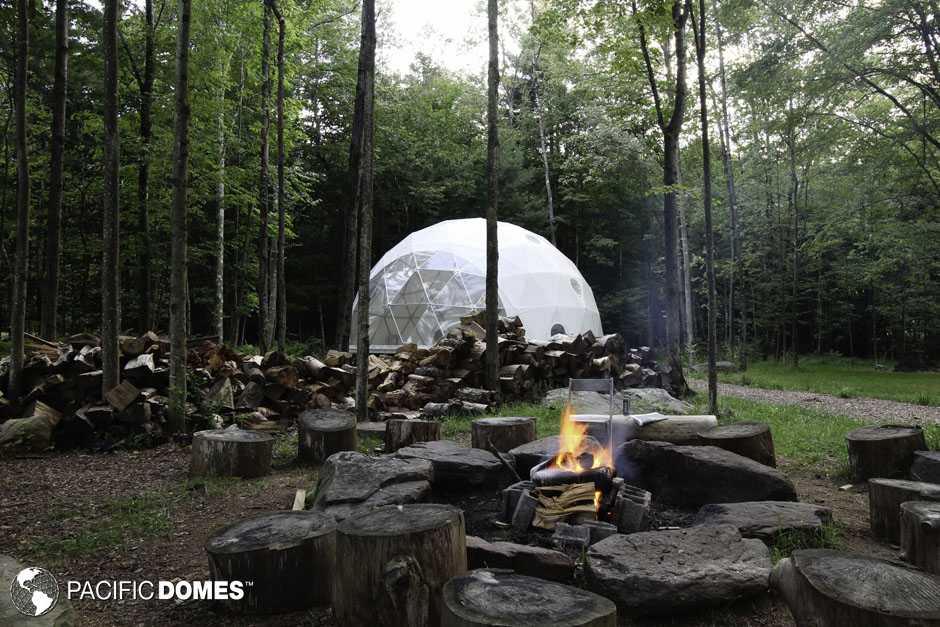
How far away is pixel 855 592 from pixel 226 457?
5273mm

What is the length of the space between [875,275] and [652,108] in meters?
13.8

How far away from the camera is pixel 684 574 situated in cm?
296

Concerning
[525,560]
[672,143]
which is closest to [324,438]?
[525,560]

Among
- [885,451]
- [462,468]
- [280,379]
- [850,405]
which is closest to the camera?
[462,468]

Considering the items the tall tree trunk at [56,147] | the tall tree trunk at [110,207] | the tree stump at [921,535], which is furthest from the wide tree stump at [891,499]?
the tall tree trunk at [56,147]

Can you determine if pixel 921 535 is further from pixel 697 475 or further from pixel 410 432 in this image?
pixel 410 432

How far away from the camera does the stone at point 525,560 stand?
10.6 feet

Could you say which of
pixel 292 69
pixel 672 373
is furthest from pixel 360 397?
pixel 292 69

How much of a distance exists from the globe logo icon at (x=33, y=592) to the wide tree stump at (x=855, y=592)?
126 inches

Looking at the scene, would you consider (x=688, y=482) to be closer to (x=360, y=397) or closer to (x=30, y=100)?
(x=360, y=397)

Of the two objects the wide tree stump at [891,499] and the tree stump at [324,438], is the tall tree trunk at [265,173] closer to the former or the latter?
the tree stump at [324,438]

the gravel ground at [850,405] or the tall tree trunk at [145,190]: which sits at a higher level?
the tall tree trunk at [145,190]

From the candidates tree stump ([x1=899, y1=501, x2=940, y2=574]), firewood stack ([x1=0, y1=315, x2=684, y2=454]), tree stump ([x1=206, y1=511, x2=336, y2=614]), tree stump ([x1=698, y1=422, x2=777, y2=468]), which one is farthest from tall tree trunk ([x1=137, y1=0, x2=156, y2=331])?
tree stump ([x1=899, y1=501, x2=940, y2=574])

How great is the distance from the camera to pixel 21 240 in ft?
25.8
